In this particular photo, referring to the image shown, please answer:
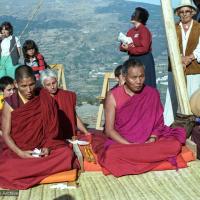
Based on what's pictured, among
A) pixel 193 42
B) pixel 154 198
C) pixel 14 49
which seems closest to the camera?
pixel 154 198

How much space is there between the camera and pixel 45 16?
48.8 metres

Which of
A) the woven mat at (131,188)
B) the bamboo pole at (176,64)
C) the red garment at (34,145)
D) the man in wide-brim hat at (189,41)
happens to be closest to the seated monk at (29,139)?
the red garment at (34,145)

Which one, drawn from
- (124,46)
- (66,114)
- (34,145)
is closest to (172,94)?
(124,46)

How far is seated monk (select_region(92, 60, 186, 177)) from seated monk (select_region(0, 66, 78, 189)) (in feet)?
1.65

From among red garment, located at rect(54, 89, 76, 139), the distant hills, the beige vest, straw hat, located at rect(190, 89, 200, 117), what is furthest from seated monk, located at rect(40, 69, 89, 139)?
the distant hills

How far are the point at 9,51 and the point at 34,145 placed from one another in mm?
4214

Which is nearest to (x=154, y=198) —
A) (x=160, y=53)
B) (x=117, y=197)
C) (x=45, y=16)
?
(x=117, y=197)

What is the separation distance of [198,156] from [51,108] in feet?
6.07

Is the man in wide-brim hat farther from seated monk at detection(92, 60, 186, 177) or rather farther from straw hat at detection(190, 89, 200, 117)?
seated monk at detection(92, 60, 186, 177)

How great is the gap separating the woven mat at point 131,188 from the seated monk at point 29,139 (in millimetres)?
207

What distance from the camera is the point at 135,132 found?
6059mm

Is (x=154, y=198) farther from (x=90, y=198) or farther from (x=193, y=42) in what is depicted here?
(x=193, y=42)

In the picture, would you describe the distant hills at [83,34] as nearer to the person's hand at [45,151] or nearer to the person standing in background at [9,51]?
the person standing in background at [9,51]

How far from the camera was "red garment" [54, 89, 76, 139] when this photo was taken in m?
6.78
